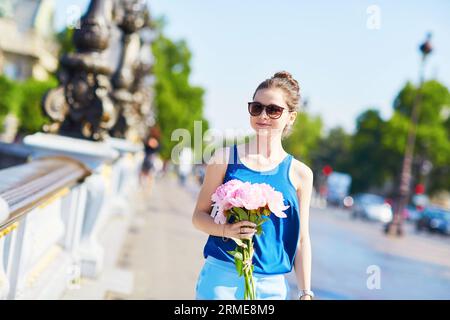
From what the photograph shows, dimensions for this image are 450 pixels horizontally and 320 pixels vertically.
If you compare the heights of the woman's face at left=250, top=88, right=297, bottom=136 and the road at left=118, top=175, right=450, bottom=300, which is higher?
the woman's face at left=250, top=88, right=297, bottom=136

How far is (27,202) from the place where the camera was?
3223mm

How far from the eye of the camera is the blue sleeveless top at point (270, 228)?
258 centimetres

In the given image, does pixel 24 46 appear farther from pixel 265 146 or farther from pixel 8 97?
pixel 265 146

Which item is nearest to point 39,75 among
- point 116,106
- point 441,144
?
point 441,144

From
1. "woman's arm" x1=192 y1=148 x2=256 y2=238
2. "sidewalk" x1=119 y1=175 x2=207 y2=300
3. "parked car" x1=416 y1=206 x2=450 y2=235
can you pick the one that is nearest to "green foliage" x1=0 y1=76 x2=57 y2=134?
"parked car" x1=416 y1=206 x2=450 y2=235

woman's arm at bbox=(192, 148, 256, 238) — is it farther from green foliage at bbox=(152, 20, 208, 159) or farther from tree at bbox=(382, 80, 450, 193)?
tree at bbox=(382, 80, 450, 193)

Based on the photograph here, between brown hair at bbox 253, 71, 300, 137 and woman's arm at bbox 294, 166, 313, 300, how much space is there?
29cm

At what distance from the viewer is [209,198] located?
8.66 feet

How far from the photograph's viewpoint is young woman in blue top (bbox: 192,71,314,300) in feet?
8.43

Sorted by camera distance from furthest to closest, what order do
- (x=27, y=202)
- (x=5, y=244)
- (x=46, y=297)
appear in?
(x=46, y=297) → (x=5, y=244) → (x=27, y=202)

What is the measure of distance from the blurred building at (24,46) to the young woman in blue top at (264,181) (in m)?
58.7

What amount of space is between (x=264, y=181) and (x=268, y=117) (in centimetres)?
27
